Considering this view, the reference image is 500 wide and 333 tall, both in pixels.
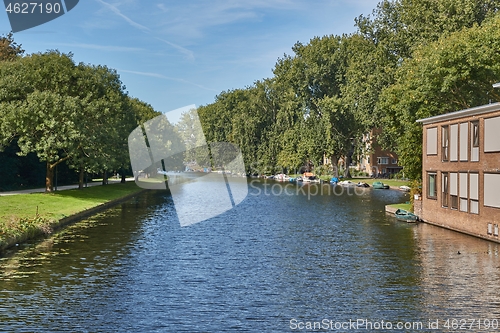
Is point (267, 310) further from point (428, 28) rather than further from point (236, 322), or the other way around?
point (428, 28)

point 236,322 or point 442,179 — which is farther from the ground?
point 442,179

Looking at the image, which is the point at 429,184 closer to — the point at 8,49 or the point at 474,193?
the point at 474,193

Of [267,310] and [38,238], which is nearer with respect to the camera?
[267,310]

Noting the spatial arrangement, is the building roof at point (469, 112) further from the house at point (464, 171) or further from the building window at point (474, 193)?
the building window at point (474, 193)

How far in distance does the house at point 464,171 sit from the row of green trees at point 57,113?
36006mm

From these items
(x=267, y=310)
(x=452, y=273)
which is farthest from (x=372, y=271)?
(x=267, y=310)

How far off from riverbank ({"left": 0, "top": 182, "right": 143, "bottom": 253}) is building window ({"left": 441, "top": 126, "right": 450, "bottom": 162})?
30.5m

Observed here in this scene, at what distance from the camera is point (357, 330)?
20781 millimetres

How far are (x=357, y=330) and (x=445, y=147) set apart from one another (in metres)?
30.2

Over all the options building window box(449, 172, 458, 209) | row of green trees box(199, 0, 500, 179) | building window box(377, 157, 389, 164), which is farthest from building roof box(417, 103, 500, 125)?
building window box(377, 157, 389, 164)

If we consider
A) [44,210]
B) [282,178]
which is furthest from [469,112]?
[282,178]

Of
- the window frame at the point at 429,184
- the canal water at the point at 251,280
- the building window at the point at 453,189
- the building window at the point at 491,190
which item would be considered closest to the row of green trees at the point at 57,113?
the canal water at the point at 251,280

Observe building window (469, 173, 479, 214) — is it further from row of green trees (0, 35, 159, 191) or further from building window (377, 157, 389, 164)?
building window (377, 157, 389, 164)

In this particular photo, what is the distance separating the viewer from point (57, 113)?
65.3 m
